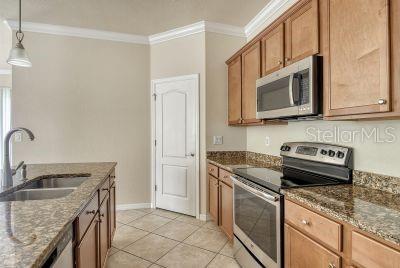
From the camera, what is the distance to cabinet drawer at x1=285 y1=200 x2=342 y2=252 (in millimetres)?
1146

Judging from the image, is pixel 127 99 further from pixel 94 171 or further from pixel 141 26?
pixel 94 171

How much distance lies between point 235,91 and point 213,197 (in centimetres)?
140

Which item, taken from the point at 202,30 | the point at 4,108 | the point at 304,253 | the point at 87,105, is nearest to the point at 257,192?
the point at 304,253

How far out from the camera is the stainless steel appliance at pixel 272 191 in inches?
64.7

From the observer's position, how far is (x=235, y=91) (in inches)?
124

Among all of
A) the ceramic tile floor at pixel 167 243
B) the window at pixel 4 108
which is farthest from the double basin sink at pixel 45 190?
the window at pixel 4 108

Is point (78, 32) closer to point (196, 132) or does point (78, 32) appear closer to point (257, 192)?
point (196, 132)

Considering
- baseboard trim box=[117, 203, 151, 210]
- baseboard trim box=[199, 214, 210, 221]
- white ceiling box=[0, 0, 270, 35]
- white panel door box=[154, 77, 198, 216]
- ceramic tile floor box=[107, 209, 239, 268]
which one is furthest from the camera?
baseboard trim box=[117, 203, 151, 210]

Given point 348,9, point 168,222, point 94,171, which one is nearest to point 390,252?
point 348,9

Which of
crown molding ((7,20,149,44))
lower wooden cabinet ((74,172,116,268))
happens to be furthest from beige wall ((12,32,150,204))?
lower wooden cabinet ((74,172,116,268))

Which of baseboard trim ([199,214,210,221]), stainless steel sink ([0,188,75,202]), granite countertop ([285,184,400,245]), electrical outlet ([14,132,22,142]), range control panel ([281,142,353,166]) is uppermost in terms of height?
electrical outlet ([14,132,22,142])

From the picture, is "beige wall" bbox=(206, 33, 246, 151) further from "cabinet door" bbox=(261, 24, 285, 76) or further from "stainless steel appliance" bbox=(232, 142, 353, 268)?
"stainless steel appliance" bbox=(232, 142, 353, 268)

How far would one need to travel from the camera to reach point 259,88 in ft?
7.92

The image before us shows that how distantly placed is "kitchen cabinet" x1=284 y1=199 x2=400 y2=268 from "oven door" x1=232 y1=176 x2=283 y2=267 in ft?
0.26
